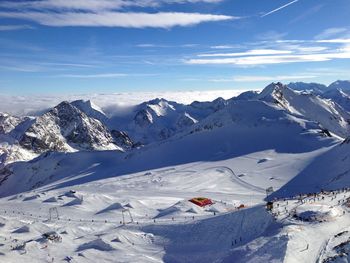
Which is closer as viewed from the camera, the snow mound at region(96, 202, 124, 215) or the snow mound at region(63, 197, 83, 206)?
the snow mound at region(96, 202, 124, 215)

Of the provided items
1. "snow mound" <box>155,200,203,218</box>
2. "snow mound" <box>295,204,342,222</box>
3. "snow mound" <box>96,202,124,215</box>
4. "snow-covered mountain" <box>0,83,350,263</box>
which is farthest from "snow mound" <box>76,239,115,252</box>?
"snow mound" <box>295,204,342,222</box>

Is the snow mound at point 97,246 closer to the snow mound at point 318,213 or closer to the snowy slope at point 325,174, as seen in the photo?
the snow mound at point 318,213

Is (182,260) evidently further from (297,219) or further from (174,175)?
(174,175)

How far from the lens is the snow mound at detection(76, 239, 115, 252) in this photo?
5909 cm

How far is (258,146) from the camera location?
167 m

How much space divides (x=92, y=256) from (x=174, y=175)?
81.5m

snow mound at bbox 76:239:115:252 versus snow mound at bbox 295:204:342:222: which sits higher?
snow mound at bbox 295:204:342:222

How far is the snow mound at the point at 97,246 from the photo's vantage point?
194 feet

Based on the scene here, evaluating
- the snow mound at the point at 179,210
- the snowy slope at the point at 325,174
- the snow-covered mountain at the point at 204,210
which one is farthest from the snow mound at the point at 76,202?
the snowy slope at the point at 325,174

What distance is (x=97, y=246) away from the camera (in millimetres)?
59688

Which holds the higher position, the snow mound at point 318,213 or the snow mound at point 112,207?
the snow mound at point 318,213

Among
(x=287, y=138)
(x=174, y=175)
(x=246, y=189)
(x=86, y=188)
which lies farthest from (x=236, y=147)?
(x=86, y=188)

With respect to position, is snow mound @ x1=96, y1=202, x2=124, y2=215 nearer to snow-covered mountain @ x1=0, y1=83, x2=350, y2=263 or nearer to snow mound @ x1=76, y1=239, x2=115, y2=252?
snow-covered mountain @ x1=0, y1=83, x2=350, y2=263

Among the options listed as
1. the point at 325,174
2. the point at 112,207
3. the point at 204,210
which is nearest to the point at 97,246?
the point at 204,210
